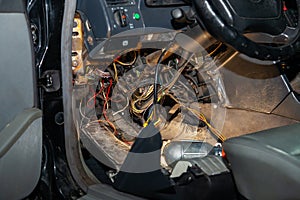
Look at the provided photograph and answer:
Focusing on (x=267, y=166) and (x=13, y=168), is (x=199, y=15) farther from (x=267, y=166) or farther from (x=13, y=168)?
(x=13, y=168)

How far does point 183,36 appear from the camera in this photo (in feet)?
5.73

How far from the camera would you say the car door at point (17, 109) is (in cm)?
153

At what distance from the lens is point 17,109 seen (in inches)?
62.5

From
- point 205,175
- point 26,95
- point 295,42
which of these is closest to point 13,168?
point 26,95

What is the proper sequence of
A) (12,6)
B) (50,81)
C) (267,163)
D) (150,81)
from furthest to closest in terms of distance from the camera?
(150,81) < (50,81) < (12,6) < (267,163)

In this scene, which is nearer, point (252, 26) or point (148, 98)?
point (252, 26)

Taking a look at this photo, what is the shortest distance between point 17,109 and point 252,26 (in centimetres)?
76

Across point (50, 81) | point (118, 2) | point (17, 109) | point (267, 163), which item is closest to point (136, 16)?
point (118, 2)

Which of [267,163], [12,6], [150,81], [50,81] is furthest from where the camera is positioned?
[150,81]

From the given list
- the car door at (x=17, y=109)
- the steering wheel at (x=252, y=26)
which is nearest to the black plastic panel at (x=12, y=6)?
the car door at (x=17, y=109)

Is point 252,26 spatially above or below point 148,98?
above

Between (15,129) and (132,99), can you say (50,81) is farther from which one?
(132,99)

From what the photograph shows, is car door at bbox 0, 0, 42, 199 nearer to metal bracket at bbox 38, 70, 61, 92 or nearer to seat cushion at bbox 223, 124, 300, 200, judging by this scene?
metal bracket at bbox 38, 70, 61, 92

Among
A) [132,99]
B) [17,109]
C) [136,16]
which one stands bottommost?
[132,99]
